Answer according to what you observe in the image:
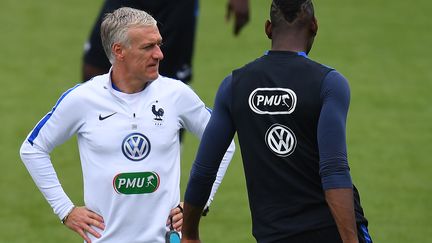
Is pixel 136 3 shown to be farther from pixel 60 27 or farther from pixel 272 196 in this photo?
pixel 60 27

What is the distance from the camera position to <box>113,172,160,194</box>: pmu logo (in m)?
6.42

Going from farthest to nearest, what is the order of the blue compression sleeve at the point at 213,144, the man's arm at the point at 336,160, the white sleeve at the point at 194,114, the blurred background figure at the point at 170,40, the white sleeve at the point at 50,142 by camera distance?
the blurred background figure at the point at 170,40, the white sleeve at the point at 194,114, the white sleeve at the point at 50,142, the blue compression sleeve at the point at 213,144, the man's arm at the point at 336,160

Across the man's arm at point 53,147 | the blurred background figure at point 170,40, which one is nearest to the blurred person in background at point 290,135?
the man's arm at point 53,147

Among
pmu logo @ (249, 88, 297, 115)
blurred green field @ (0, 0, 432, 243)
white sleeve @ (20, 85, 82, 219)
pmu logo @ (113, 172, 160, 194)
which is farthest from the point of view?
blurred green field @ (0, 0, 432, 243)

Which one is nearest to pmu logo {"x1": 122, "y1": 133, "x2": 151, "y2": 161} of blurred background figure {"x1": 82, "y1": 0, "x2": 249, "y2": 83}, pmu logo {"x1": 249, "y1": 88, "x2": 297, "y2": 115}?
pmu logo {"x1": 249, "y1": 88, "x2": 297, "y2": 115}

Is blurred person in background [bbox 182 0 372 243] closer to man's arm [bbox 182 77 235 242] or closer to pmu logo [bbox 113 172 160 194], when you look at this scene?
man's arm [bbox 182 77 235 242]

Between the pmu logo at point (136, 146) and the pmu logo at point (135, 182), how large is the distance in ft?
0.32

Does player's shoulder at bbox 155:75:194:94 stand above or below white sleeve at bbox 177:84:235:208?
above

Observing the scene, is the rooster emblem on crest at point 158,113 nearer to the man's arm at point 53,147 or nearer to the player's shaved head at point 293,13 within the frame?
the man's arm at point 53,147

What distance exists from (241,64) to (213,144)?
30.6ft

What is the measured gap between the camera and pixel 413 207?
10969mm

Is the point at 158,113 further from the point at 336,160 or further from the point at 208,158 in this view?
the point at 336,160

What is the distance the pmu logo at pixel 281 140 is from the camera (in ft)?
18.6

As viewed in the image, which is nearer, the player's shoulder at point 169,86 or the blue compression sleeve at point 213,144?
the blue compression sleeve at point 213,144
